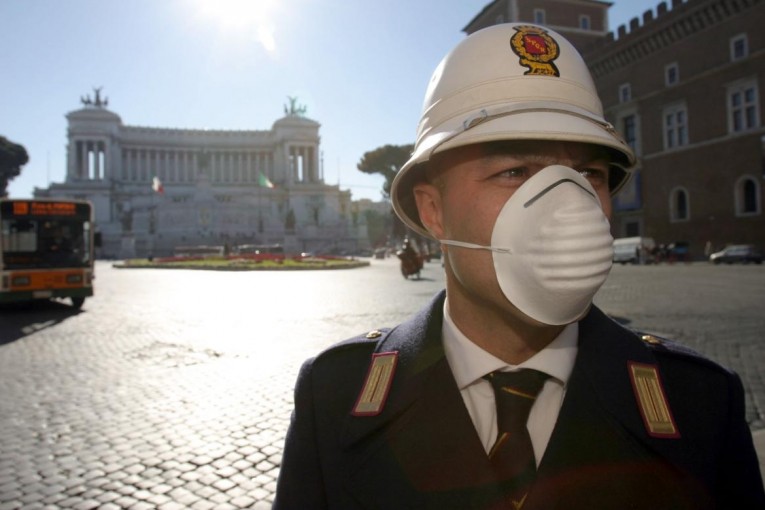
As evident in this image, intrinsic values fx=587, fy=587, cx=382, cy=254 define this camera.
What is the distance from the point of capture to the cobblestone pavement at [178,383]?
3385 mm

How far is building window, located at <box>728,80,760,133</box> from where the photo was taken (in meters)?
27.8

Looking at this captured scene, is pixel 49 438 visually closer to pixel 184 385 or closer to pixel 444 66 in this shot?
pixel 184 385

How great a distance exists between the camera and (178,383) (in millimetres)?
5707

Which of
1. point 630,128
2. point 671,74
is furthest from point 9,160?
point 671,74

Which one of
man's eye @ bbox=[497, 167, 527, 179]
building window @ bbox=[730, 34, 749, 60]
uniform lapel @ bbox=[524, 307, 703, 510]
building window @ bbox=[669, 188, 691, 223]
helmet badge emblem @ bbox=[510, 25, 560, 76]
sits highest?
building window @ bbox=[730, 34, 749, 60]

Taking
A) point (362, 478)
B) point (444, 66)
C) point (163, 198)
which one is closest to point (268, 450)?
point (362, 478)

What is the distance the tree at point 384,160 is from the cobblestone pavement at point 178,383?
4610 cm

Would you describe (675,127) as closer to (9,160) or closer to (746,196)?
(746,196)

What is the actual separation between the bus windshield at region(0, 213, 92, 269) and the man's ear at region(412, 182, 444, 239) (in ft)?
42.9

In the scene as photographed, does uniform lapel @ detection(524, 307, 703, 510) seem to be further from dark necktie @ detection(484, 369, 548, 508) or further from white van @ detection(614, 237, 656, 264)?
white van @ detection(614, 237, 656, 264)

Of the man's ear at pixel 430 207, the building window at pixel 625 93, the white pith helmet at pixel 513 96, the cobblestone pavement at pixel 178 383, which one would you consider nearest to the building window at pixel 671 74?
the building window at pixel 625 93

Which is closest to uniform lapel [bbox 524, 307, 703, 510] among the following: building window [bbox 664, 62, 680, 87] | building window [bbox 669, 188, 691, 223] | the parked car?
the parked car

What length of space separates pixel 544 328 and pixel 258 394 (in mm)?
4300

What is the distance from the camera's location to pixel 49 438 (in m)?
4.14
